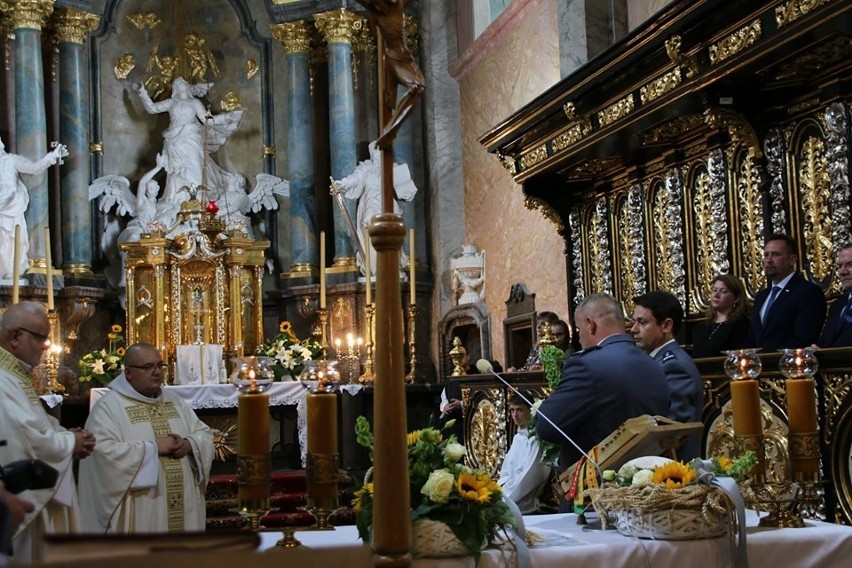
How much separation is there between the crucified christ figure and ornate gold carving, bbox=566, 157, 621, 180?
23.5 ft

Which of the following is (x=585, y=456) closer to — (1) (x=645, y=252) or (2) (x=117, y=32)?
(1) (x=645, y=252)

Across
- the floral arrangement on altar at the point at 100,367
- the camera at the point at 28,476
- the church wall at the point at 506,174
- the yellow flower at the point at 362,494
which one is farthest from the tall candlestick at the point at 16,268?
the camera at the point at 28,476

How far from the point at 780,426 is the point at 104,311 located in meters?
12.0

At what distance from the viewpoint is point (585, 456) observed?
386cm

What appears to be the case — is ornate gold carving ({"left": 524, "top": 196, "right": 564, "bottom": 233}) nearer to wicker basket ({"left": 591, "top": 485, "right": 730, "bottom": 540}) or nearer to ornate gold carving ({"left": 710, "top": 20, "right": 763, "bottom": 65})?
ornate gold carving ({"left": 710, "top": 20, "right": 763, "bottom": 65})

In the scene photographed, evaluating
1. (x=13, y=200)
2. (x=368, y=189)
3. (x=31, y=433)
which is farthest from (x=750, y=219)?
(x=13, y=200)

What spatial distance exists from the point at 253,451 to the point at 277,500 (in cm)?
800

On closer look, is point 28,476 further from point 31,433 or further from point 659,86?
point 659,86

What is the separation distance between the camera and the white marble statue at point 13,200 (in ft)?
46.8

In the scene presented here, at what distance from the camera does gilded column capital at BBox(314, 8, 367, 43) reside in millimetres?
15922

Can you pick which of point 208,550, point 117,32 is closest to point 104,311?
point 117,32

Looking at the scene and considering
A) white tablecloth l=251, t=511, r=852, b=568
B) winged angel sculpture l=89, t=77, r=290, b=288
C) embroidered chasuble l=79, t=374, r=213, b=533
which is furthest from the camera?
winged angel sculpture l=89, t=77, r=290, b=288

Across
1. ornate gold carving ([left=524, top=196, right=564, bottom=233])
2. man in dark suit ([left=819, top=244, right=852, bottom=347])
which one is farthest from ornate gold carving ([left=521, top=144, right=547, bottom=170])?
man in dark suit ([left=819, top=244, right=852, bottom=347])

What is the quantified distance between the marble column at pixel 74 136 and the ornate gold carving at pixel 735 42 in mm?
10423
